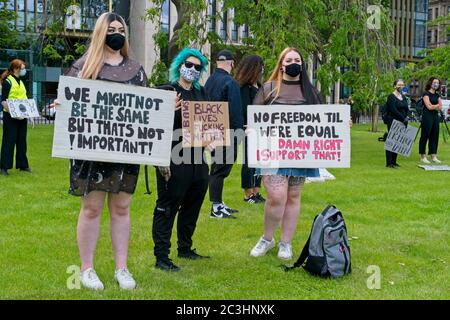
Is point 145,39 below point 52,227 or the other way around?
the other way around

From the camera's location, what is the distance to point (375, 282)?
556 cm

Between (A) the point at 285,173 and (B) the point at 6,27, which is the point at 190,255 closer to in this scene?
(A) the point at 285,173

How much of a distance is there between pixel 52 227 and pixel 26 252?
48.9 inches

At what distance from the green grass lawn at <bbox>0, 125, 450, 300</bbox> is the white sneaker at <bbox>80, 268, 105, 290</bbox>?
6 cm

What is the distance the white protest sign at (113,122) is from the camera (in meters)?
4.97

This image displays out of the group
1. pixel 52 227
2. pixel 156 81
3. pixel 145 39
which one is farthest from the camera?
pixel 145 39

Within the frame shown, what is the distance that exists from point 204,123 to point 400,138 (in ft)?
30.3

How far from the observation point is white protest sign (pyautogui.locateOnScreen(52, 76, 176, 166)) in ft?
16.3

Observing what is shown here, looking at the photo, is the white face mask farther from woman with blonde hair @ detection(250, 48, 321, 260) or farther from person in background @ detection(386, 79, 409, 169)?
person in background @ detection(386, 79, 409, 169)

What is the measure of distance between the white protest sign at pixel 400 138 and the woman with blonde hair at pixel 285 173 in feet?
27.8

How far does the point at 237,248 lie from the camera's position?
679 centimetres

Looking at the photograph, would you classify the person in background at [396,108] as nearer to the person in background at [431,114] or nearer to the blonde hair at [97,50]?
the person in background at [431,114]
